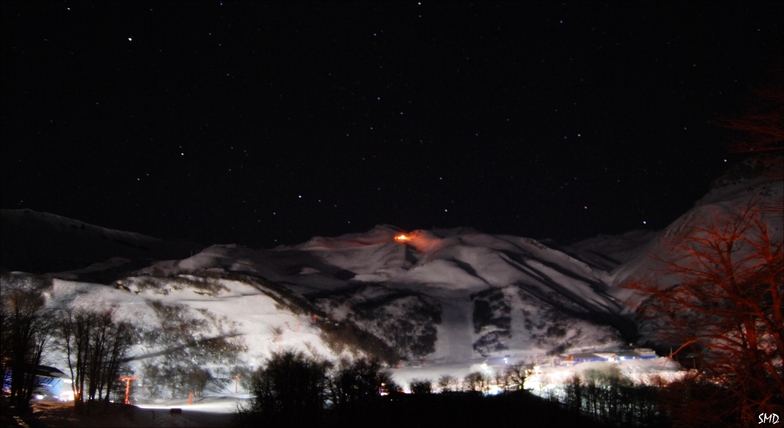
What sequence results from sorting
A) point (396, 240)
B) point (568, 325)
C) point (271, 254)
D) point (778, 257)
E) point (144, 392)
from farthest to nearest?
point (396, 240) → point (271, 254) → point (568, 325) → point (144, 392) → point (778, 257)

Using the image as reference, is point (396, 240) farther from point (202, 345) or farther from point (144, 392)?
point (144, 392)

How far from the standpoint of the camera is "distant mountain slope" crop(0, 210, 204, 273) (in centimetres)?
10162

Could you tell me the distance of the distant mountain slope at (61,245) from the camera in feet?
333

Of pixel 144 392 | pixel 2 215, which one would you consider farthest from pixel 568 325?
pixel 2 215

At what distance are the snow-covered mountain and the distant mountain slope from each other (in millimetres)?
616

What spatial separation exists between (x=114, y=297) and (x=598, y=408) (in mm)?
41594

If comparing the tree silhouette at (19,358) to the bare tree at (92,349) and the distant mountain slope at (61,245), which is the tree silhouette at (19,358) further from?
the distant mountain slope at (61,245)

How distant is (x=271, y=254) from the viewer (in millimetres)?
120125

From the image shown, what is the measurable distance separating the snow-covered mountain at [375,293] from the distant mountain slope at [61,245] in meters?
0.62

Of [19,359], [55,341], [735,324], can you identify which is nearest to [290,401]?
[19,359]

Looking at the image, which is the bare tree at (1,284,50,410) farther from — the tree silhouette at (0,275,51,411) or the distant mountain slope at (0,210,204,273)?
the distant mountain slope at (0,210,204,273)

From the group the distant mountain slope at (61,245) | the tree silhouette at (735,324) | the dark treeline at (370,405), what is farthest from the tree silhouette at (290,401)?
the distant mountain slope at (61,245)

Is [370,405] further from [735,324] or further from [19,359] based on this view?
[735,324]

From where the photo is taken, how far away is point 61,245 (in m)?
119
